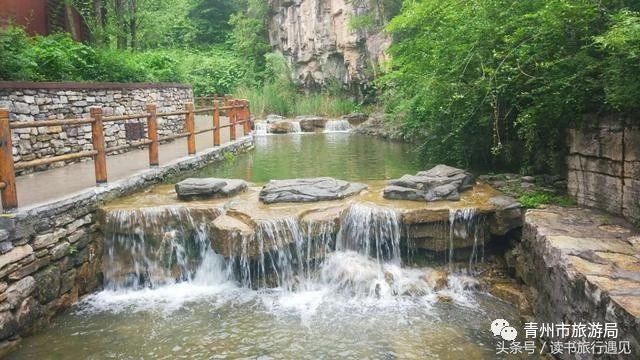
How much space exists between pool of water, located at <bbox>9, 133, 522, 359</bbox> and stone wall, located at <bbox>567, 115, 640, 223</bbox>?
160cm

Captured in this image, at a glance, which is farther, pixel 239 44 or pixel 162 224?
pixel 239 44

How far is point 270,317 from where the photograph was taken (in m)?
5.36

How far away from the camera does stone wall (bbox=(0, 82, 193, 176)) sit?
786cm

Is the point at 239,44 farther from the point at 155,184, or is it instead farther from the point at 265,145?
the point at 155,184

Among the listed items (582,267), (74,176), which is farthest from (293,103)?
(582,267)

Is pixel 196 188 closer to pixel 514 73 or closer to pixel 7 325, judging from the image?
pixel 7 325

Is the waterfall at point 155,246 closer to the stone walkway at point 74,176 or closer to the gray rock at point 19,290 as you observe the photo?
the stone walkway at point 74,176

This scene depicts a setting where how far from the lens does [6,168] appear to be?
17.2ft

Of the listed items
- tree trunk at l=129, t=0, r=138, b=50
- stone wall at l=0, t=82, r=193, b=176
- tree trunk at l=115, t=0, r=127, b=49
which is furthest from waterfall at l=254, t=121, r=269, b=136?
stone wall at l=0, t=82, r=193, b=176

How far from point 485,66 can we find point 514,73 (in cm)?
80

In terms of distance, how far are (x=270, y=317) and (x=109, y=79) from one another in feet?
25.8

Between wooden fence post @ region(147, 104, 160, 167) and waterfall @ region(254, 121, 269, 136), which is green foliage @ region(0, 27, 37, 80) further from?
waterfall @ region(254, 121, 269, 136)

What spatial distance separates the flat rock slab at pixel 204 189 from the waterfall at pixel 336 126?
507 inches

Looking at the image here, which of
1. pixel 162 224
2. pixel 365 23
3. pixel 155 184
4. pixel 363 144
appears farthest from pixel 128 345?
pixel 365 23
